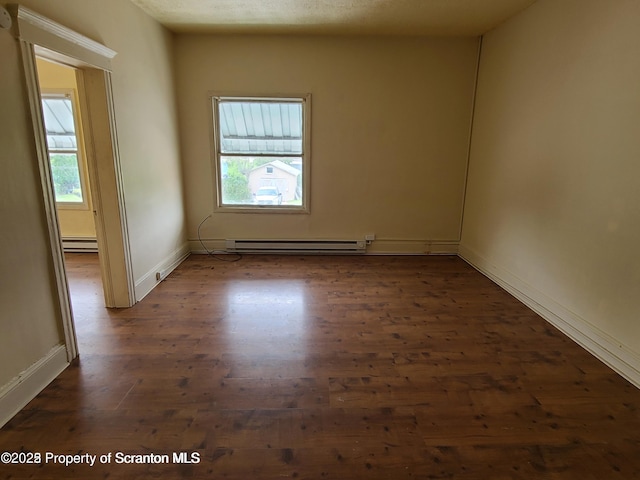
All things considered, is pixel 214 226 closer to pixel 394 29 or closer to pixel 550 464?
pixel 394 29

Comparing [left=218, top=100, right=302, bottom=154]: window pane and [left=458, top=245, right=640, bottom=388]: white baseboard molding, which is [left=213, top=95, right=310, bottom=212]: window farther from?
[left=458, top=245, right=640, bottom=388]: white baseboard molding

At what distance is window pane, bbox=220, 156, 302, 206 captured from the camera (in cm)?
479

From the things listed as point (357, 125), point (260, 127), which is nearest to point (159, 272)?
point (260, 127)

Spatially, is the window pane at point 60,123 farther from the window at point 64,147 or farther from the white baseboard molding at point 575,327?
the white baseboard molding at point 575,327

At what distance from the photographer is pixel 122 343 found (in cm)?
269

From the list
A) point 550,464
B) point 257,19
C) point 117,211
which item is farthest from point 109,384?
point 257,19

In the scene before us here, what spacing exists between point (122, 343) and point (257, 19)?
137 inches

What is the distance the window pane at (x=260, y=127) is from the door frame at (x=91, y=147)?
1807 mm

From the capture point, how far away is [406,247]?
504 cm

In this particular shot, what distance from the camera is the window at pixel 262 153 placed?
465cm

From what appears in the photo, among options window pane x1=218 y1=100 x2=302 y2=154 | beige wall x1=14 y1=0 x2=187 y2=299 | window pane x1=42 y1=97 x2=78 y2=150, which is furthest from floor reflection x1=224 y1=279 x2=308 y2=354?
window pane x1=42 y1=97 x2=78 y2=150

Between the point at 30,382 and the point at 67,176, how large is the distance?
3.81m

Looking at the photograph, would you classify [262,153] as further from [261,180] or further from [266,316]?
[266,316]

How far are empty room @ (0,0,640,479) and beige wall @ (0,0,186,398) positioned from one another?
2cm
